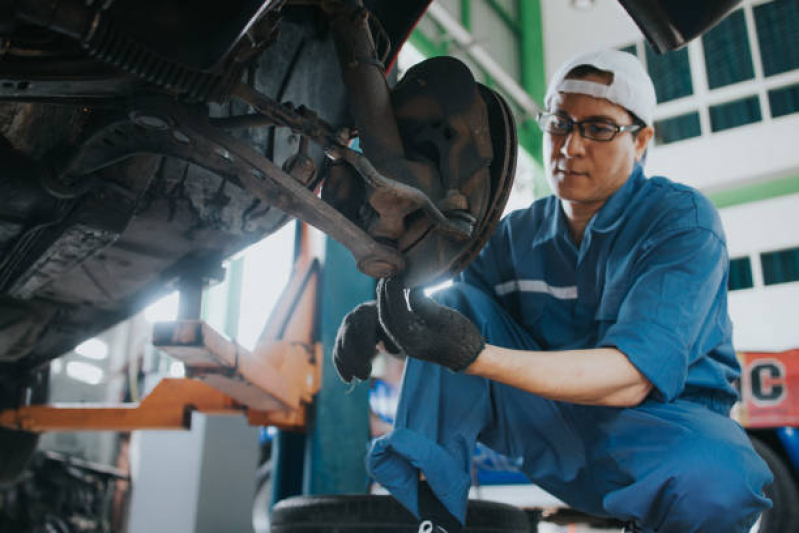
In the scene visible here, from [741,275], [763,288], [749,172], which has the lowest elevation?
[763,288]

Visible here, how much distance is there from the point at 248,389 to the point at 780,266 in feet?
20.3

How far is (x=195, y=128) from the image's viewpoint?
932 millimetres

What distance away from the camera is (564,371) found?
109 centimetres

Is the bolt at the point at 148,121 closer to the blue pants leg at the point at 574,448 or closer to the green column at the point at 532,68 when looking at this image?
the blue pants leg at the point at 574,448

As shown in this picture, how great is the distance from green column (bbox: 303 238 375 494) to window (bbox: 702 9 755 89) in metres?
6.65

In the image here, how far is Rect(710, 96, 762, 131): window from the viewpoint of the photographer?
7508 millimetres

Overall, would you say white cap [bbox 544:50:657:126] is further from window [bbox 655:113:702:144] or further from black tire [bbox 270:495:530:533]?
window [bbox 655:113:702:144]

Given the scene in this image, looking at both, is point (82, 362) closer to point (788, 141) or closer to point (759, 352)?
point (759, 352)

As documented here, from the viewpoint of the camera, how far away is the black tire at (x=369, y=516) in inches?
53.8

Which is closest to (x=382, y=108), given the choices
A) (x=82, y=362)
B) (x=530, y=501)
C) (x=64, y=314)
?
(x=64, y=314)

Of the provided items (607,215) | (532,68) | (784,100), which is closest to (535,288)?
(607,215)

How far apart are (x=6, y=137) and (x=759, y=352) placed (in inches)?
109

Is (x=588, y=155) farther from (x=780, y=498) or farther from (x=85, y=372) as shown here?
(x=85, y=372)

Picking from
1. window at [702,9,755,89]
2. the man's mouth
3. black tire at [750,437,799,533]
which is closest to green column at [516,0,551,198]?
window at [702,9,755,89]
